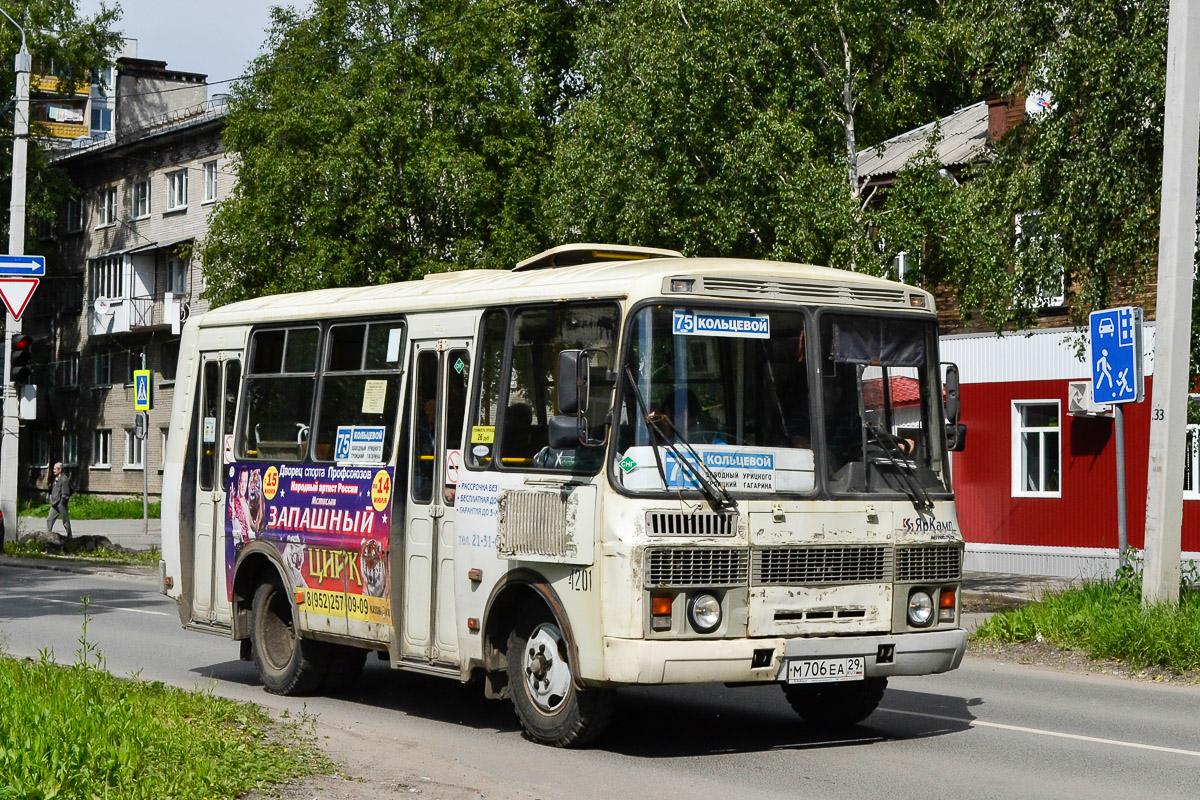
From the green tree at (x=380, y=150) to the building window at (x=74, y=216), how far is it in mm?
24474

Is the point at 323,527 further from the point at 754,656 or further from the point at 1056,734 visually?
the point at 1056,734

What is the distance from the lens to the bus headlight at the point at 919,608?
30.9 feet

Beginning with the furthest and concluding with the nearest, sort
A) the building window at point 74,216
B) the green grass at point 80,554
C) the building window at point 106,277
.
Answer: the building window at point 74,216 < the building window at point 106,277 < the green grass at point 80,554

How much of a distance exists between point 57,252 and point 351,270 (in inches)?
1207

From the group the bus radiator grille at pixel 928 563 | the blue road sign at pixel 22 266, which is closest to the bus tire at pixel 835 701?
the bus radiator grille at pixel 928 563

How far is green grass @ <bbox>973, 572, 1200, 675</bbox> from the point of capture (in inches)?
536

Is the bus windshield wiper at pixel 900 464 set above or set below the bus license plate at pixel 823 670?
above

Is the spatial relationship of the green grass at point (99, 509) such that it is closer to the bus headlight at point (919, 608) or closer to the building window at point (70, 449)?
the building window at point (70, 449)

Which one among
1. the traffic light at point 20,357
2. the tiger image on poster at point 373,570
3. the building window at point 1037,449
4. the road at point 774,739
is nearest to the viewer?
the road at point 774,739

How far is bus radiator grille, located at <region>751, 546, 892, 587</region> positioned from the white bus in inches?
0.6

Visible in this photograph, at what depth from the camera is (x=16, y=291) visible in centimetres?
2267

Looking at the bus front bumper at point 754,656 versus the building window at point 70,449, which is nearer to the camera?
the bus front bumper at point 754,656

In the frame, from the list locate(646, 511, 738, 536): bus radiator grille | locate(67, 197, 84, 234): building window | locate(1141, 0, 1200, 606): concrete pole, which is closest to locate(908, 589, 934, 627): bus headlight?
locate(646, 511, 738, 536): bus radiator grille

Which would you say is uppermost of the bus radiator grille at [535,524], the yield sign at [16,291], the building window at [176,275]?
the building window at [176,275]
